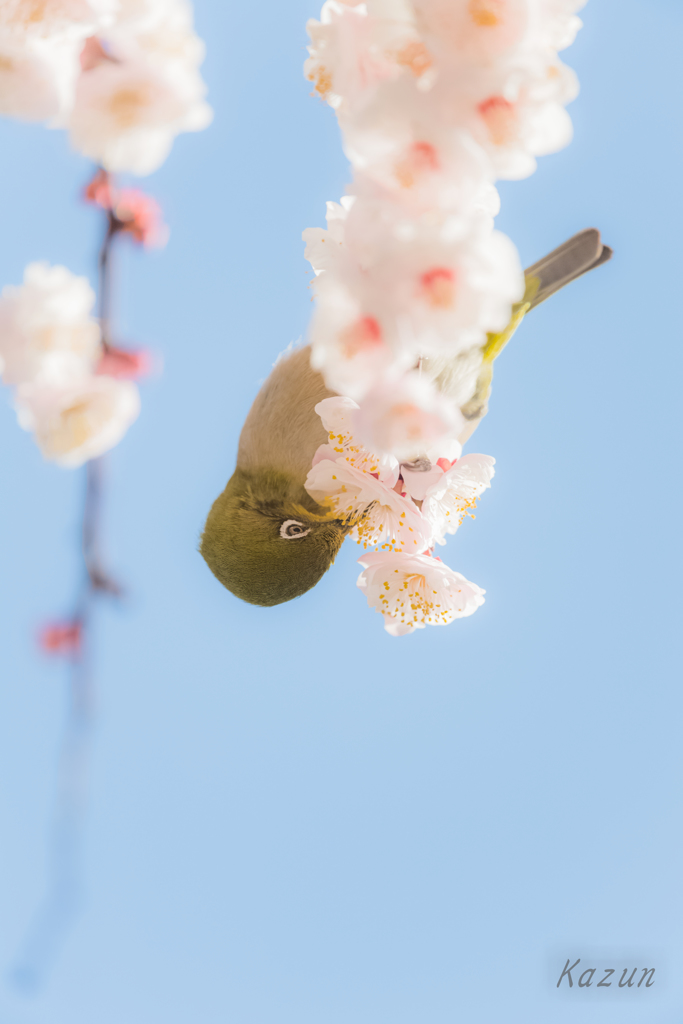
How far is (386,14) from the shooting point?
1.64 feet

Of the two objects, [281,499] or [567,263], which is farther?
[567,263]

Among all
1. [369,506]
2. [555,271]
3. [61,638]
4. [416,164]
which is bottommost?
[61,638]

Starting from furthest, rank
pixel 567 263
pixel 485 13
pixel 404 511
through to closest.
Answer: pixel 567 263, pixel 404 511, pixel 485 13

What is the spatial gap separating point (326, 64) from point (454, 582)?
0.57 m

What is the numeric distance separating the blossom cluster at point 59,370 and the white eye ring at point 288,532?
0.57 metres

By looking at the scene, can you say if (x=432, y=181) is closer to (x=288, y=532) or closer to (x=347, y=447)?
(x=347, y=447)

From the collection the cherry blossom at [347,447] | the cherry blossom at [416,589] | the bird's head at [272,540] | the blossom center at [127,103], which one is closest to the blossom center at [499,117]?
the blossom center at [127,103]

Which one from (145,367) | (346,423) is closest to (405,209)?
(145,367)

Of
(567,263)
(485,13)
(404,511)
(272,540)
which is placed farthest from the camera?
(567,263)

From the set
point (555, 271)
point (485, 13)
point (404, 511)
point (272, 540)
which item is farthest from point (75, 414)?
point (555, 271)

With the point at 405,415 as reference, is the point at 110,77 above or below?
above

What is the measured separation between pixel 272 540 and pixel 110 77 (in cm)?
68

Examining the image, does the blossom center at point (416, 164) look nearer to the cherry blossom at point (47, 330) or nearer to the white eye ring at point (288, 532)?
the cherry blossom at point (47, 330)

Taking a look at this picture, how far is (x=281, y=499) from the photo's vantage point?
107 centimetres
